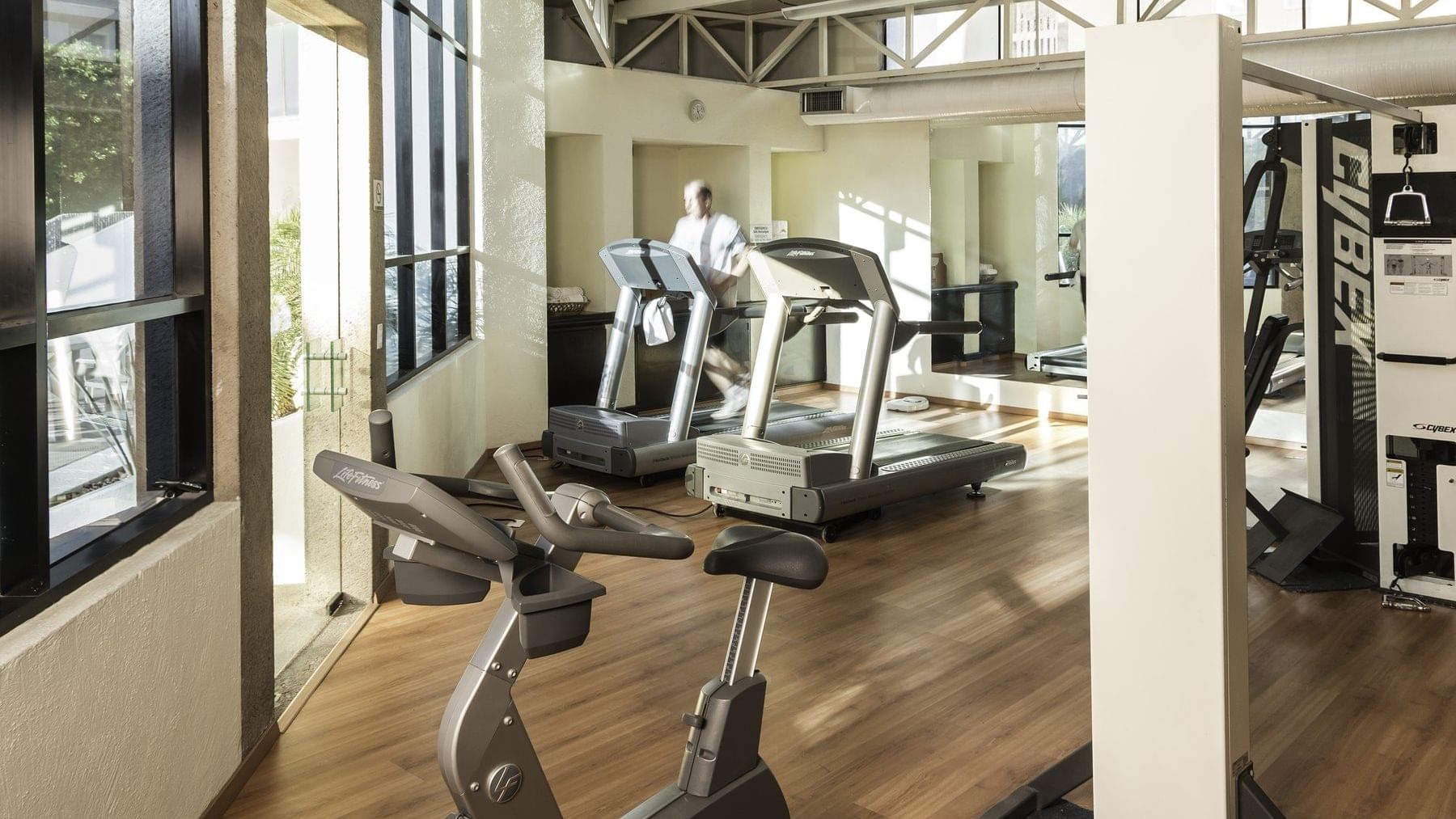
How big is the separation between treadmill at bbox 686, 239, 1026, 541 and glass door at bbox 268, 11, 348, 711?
2.05 m

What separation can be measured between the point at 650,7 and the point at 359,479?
7.35 metres

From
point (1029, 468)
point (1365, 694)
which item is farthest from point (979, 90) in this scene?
point (1365, 694)

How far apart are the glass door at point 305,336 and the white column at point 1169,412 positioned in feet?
8.71

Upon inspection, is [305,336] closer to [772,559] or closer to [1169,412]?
[772,559]

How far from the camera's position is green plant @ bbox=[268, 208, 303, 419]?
14.4ft

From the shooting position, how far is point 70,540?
230 cm

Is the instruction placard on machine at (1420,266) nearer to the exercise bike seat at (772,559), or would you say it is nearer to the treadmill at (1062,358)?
the exercise bike seat at (772,559)

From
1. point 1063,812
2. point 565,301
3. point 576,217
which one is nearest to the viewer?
point 1063,812

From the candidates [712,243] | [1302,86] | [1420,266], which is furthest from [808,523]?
[1302,86]

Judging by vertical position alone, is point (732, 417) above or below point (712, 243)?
below

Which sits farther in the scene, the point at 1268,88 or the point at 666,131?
the point at 666,131

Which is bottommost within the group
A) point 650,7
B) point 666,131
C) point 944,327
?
point 944,327

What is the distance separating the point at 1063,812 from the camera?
286cm

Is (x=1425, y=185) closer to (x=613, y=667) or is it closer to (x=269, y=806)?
(x=613, y=667)
